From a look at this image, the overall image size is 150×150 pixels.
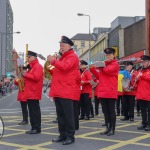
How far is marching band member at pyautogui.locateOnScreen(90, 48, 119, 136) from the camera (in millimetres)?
8234

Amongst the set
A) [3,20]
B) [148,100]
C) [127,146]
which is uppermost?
[3,20]

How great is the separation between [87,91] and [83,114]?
0.80m

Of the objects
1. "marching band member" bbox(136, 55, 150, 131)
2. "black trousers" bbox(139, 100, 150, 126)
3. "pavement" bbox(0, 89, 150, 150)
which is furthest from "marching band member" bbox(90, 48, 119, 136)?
"black trousers" bbox(139, 100, 150, 126)

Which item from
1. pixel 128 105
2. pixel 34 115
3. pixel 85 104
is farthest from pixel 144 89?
pixel 85 104

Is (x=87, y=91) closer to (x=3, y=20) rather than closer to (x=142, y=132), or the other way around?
(x=142, y=132)

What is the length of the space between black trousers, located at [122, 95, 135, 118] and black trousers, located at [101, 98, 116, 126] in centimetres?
296

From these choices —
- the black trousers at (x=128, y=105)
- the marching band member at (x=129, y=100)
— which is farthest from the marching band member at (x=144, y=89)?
the black trousers at (x=128, y=105)

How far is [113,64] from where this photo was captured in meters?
8.21

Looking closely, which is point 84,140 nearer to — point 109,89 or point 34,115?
point 109,89

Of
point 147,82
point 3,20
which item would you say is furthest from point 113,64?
point 3,20

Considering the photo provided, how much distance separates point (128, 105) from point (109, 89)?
11.3 feet

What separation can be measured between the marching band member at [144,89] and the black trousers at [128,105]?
1998 mm

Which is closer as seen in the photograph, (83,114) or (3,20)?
(83,114)

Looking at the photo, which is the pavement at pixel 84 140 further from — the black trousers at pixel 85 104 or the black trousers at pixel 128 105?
the black trousers at pixel 85 104
